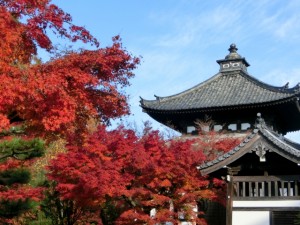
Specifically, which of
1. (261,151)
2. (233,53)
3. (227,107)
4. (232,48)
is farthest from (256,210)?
(232,48)

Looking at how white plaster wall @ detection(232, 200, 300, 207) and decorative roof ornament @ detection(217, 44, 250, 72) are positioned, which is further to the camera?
decorative roof ornament @ detection(217, 44, 250, 72)

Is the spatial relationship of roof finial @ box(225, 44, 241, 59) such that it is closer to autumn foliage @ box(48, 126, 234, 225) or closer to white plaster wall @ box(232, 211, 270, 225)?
autumn foliage @ box(48, 126, 234, 225)

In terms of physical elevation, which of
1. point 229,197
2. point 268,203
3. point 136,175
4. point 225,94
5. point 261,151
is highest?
point 225,94

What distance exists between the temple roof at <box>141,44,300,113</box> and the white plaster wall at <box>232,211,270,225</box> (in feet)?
29.6

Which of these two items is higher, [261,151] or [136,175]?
[261,151]

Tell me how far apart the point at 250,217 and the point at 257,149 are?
2.37 meters

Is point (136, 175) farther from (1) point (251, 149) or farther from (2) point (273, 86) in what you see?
(2) point (273, 86)

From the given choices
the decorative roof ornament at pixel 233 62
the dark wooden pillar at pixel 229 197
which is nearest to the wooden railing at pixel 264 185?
the dark wooden pillar at pixel 229 197

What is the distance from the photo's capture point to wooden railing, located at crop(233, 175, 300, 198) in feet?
53.3

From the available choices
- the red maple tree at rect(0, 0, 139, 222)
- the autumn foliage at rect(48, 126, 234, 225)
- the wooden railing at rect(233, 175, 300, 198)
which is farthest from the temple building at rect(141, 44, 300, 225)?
the red maple tree at rect(0, 0, 139, 222)

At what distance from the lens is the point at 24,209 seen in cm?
1623

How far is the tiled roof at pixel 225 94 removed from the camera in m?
24.8

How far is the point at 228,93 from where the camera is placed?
26703 mm

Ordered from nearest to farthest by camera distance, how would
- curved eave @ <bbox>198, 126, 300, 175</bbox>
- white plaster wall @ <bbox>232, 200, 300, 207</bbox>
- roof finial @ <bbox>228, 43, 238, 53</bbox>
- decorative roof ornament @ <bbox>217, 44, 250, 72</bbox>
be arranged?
1. curved eave @ <bbox>198, 126, 300, 175</bbox>
2. white plaster wall @ <bbox>232, 200, 300, 207</bbox>
3. decorative roof ornament @ <bbox>217, 44, 250, 72</bbox>
4. roof finial @ <bbox>228, 43, 238, 53</bbox>
